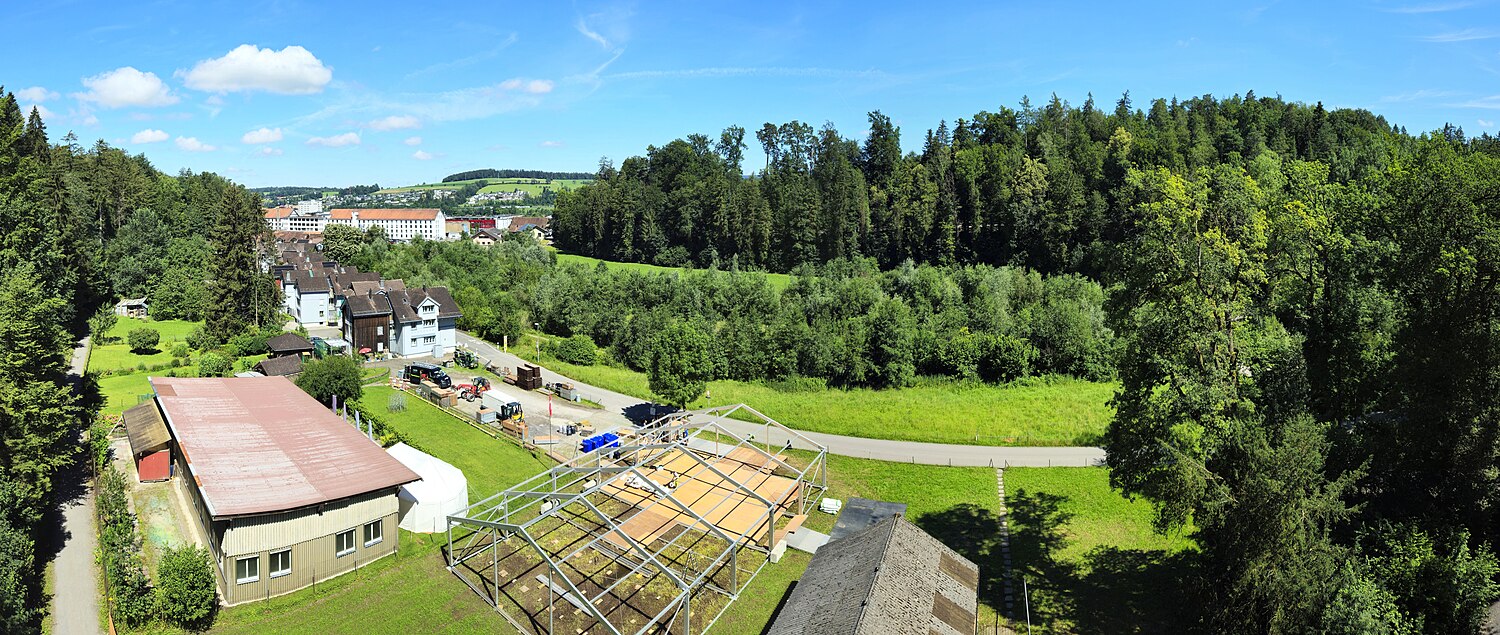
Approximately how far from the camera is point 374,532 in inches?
784

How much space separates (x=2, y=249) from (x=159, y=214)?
5896 centimetres

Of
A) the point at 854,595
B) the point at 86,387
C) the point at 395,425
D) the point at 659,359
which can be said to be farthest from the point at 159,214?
the point at 854,595

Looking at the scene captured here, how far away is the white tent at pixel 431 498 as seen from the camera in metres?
21.7

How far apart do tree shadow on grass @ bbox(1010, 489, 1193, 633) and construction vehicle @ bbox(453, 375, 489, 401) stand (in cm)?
2671

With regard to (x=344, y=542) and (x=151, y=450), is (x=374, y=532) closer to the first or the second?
(x=344, y=542)

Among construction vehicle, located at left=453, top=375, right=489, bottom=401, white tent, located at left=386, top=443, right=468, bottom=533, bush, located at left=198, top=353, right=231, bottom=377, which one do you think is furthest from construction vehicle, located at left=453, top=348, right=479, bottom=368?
white tent, located at left=386, top=443, right=468, bottom=533

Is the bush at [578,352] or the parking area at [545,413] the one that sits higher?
the bush at [578,352]

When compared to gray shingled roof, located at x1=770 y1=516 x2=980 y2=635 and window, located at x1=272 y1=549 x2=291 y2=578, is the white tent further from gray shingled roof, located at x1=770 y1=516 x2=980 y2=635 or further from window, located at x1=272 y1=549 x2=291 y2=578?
gray shingled roof, located at x1=770 y1=516 x2=980 y2=635

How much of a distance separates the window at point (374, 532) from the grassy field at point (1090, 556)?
16413 mm

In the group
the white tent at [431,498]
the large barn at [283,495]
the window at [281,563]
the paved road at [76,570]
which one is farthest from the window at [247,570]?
the white tent at [431,498]

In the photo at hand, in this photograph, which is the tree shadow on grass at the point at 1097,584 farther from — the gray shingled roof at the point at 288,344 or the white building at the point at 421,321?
the gray shingled roof at the point at 288,344

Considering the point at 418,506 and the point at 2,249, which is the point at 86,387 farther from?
the point at 418,506

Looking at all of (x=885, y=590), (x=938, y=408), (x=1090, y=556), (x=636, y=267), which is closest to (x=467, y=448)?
(x=885, y=590)

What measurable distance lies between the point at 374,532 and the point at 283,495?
8.14 ft
